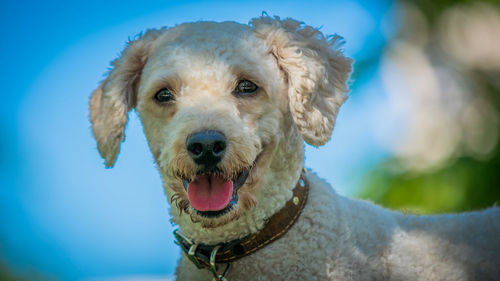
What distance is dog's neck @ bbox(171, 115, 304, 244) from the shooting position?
2248mm

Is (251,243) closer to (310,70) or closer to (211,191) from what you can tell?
(211,191)

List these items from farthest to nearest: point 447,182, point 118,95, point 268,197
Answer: point 447,182, point 118,95, point 268,197

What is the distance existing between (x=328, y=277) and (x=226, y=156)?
28.1 inches

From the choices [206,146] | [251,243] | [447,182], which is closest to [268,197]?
[251,243]

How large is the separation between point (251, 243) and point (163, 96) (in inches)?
31.6

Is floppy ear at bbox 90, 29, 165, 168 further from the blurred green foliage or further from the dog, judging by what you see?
the blurred green foliage

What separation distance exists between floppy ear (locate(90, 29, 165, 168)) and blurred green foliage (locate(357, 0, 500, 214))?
14.5ft

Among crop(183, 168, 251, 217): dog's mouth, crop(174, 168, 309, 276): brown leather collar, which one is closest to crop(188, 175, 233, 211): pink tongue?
crop(183, 168, 251, 217): dog's mouth

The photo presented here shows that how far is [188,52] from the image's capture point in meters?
2.24

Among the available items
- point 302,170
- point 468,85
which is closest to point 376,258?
point 302,170

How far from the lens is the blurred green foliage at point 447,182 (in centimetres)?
628

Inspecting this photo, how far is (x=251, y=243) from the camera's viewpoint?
2.22 metres

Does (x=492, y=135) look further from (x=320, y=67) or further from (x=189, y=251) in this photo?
(x=189, y=251)

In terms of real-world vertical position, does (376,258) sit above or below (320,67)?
below
